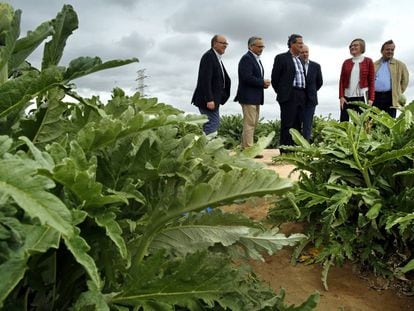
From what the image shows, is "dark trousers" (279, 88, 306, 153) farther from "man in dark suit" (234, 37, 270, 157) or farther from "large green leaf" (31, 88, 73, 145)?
"large green leaf" (31, 88, 73, 145)

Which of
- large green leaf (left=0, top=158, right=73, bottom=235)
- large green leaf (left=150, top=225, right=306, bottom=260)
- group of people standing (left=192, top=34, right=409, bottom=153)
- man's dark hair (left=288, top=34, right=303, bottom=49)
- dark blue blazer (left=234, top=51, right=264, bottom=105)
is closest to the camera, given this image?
large green leaf (left=0, top=158, right=73, bottom=235)

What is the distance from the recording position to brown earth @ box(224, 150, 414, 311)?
2959 mm

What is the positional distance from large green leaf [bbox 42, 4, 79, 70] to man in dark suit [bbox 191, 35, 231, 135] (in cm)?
590

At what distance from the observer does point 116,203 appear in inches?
42.6

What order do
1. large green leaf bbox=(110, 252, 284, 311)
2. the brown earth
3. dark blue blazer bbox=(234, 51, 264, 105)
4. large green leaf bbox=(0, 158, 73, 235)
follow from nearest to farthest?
large green leaf bbox=(0, 158, 73, 235) < large green leaf bbox=(110, 252, 284, 311) < the brown earth < dark blue blazer bbox=(234, 51, 264, 105)

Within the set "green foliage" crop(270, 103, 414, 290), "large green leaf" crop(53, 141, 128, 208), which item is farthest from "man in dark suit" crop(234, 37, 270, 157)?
"large green leaf" crop(53, 141, 128, 208)

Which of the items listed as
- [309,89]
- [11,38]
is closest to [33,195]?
[11,38]

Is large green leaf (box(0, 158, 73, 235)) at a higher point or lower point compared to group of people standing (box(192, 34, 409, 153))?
lower

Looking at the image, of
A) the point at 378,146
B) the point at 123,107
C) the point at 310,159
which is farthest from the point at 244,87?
the point at 123,107

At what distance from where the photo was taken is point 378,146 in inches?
123

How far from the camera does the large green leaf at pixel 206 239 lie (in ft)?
4.27

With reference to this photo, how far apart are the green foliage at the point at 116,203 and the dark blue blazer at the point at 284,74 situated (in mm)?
6820

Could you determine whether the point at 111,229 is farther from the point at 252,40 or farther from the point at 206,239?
the point at 252,40

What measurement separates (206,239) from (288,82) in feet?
22.8
